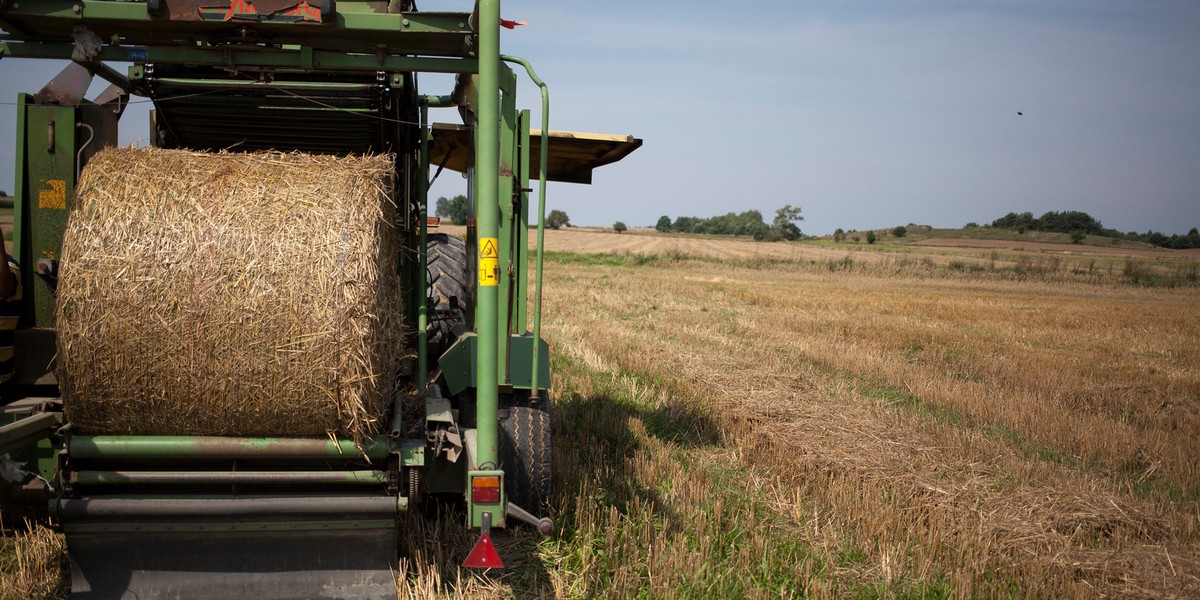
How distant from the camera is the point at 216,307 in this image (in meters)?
3.09

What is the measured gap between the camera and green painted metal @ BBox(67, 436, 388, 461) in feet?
10.4

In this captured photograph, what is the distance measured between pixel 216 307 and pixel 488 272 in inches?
41.1

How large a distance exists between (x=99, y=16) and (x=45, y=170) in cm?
83

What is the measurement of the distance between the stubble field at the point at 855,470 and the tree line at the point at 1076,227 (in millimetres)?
61819

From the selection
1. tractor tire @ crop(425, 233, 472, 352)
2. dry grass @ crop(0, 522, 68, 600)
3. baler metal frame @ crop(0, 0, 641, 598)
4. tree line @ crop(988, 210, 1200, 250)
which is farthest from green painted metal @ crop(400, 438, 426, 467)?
tree line @ crop(988, 210, 1200, 250)

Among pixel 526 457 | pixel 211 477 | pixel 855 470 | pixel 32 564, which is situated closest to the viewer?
pixel 211 477

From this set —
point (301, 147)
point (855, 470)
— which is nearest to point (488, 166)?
point (301, 147)

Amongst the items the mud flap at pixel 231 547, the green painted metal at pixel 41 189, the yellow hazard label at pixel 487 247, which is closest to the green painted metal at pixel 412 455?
the mud flap at pixel 231 547

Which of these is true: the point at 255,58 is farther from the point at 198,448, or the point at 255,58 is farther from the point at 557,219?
the point at 557,219

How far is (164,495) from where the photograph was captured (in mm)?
3252

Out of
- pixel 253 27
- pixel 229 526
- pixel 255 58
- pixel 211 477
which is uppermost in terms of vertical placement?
pixel 253 27

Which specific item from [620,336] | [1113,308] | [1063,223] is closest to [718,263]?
[1113,308]

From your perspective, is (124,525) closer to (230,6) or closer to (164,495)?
(164,495)

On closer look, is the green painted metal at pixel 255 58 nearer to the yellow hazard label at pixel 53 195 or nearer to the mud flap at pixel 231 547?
the yellow hazard label at pixel 53 195
